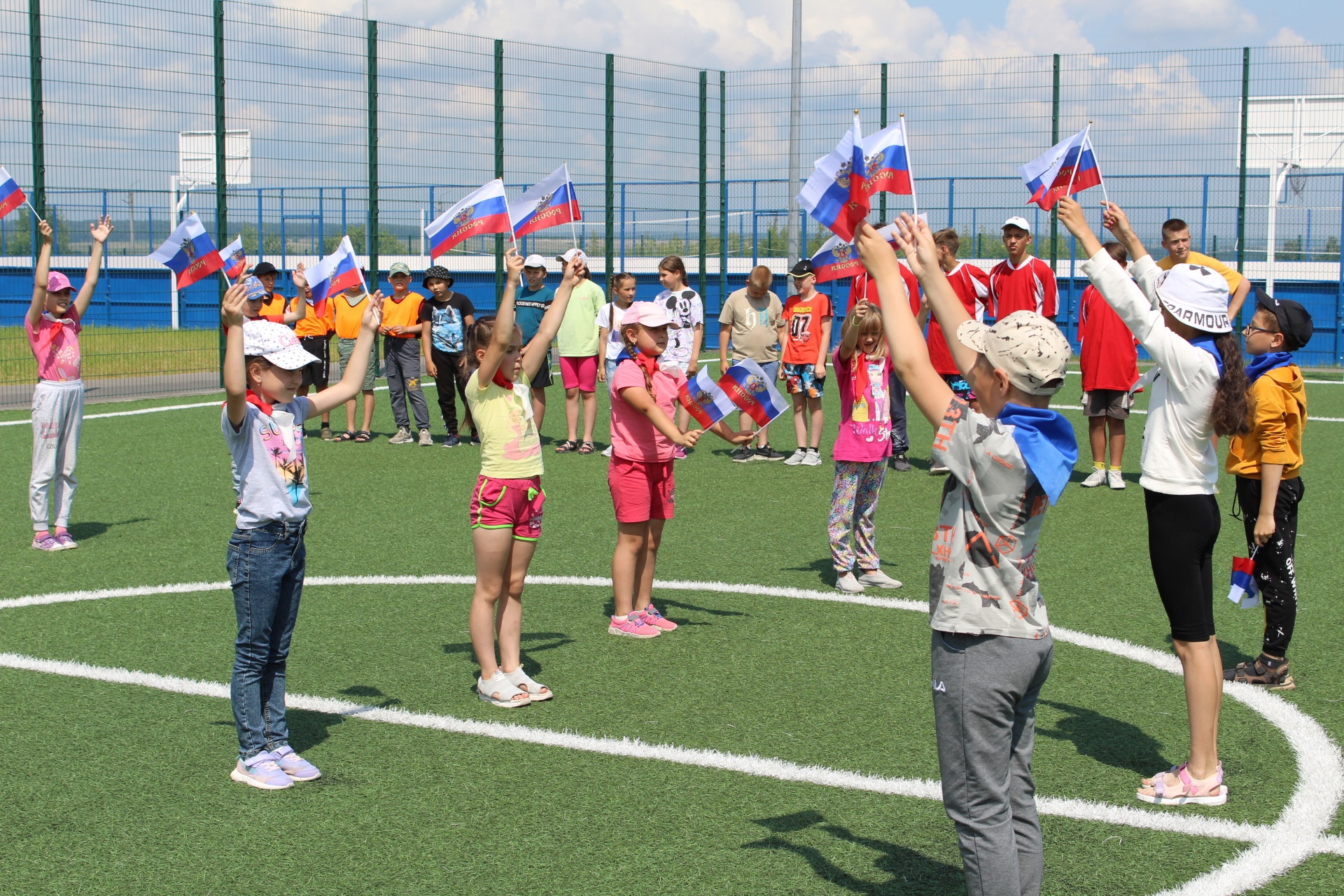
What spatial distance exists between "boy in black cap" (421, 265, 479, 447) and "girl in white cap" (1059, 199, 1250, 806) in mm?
10228

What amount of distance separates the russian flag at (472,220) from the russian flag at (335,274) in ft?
1.82

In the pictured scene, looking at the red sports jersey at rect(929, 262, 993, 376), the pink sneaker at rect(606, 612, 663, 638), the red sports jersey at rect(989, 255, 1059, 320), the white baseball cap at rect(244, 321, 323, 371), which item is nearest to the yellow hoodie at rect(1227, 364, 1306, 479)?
the pink sneaker at rect(606, 612, 663, 638)

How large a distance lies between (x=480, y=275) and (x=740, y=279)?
4948 millimetres

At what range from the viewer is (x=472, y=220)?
817cm

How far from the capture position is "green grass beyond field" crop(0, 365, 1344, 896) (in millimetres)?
4277

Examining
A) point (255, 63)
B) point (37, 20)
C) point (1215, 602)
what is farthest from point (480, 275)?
point (1215, 602)

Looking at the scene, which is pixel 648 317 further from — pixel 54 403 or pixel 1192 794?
pixel 54 403

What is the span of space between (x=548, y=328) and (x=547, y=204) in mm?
2727

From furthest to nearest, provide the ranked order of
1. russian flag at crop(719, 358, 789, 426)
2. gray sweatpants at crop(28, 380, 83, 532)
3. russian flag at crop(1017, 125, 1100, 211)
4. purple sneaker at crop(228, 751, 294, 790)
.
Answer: russian flag at crop(1017, 125, 1100, 211) → gray sweatpants at crop(28, 380, 83, 532) → russian flag at crop(719, 358, 789, 426) → purple sneaker at crop(228, 751, 294, 790)

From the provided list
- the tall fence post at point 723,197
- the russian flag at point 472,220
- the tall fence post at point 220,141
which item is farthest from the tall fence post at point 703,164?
the russian flag at point 472,220

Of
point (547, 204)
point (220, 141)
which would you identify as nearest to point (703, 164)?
point (220, 141)

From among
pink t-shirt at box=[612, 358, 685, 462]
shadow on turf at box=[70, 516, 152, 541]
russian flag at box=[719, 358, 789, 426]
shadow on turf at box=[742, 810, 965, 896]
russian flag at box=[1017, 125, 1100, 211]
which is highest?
russian flag at box=[1017, 125, 1100, 211]

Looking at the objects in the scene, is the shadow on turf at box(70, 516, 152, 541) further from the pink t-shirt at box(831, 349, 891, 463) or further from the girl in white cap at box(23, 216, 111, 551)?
the pink t-shirt at box(831, 349, 891, 463)

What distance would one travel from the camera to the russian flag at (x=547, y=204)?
8.41m
